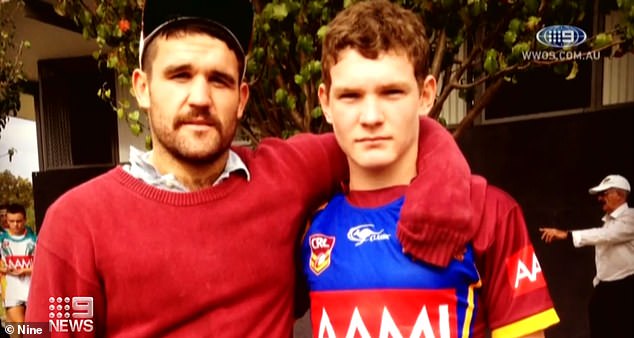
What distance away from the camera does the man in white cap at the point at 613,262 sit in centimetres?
515

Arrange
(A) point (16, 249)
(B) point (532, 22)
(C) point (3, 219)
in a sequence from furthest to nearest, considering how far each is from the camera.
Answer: (C) point (3, 219) < (A) point (16, 249) < (B) point (532, 22)

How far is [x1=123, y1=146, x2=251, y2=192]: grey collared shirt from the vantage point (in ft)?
5.64

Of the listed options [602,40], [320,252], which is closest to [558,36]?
[602,40]

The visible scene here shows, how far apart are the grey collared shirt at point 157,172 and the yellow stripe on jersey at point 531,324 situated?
90 cm

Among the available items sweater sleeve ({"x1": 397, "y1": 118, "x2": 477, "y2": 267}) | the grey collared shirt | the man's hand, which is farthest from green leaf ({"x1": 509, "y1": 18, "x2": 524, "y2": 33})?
the man's hand

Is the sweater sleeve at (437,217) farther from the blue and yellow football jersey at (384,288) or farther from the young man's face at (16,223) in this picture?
the young man's face at (16,223)

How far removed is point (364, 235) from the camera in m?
1.72

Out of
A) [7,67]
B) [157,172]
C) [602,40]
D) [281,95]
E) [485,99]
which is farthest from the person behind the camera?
[7,67]

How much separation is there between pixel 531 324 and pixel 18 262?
16.4 feet

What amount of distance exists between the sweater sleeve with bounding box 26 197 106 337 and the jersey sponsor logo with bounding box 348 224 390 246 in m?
0.75

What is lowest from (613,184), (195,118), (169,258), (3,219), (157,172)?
(3,219)

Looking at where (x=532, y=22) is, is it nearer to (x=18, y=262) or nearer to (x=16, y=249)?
(x=18, y=262)

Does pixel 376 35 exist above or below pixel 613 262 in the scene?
above

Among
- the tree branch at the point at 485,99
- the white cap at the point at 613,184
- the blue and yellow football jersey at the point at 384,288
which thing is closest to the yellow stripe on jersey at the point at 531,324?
the blue and yellow football jersey at the point at 384,288
